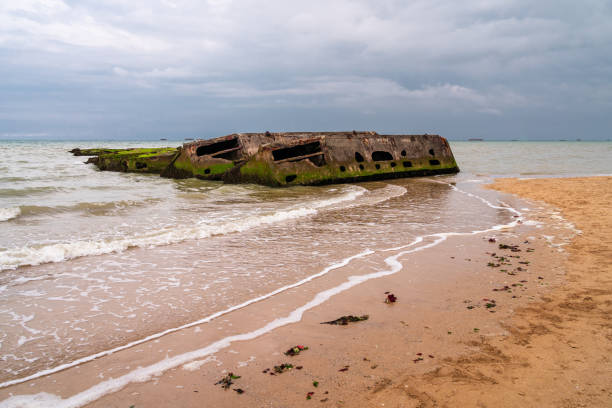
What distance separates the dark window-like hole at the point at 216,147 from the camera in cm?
1778

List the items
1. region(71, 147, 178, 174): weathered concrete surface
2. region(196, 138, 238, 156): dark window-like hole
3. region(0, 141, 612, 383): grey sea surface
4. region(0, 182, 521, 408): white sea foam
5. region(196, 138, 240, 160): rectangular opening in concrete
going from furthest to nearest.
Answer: region(71, 147, 178, 174): weathered concrete surface < region(196, 138, 238, 156): dark window-like hole < region(196, 138, 240, 160): rectangular opening in concrete < region(0, 141, 612, 383): grey sea surface < region(0, 182, 521, 408): white sea foam

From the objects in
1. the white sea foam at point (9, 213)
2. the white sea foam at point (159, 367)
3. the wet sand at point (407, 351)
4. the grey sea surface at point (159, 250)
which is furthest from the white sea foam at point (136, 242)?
the white sea foam at point (9, 213)

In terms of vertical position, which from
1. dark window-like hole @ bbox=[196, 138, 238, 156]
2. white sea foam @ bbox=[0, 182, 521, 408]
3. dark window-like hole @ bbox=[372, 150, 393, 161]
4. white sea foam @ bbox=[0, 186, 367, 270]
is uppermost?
dark window-like hole @ bbox=[196, 138, 238, 156]

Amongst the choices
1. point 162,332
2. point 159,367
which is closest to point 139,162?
point 162,332

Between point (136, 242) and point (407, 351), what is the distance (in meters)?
4.63

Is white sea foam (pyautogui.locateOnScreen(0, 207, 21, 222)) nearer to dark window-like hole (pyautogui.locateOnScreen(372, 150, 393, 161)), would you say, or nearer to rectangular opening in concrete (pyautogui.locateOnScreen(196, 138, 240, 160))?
rectangular opening in concrete (pyautogui.locateOnScreen(196, 138, 240, 160))

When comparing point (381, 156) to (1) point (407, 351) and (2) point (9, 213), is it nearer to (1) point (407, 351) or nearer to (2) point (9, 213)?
(2) point (9, 213)

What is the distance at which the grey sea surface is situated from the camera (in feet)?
11.0

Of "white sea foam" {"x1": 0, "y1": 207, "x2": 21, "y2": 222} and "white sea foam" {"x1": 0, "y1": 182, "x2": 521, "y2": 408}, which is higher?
"white sea foam" {"x1": 0, "y1": 207, "x2": 21, "y2": 222}

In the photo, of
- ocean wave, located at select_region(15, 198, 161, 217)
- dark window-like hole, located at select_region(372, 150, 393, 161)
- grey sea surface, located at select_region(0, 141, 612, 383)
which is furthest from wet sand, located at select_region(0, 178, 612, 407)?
dark window-like hole, located at select_region(372, 150, 393, 161)

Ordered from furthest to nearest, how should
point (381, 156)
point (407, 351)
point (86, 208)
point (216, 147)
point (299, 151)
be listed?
point (216, 147), point (381, 156), point (299, 151), point (86, 208), point (407, 351)

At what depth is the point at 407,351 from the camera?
280 cm

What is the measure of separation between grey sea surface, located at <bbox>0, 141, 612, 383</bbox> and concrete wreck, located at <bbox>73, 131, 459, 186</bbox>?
8.68 ft

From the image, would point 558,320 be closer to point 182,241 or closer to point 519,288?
point 519,288
